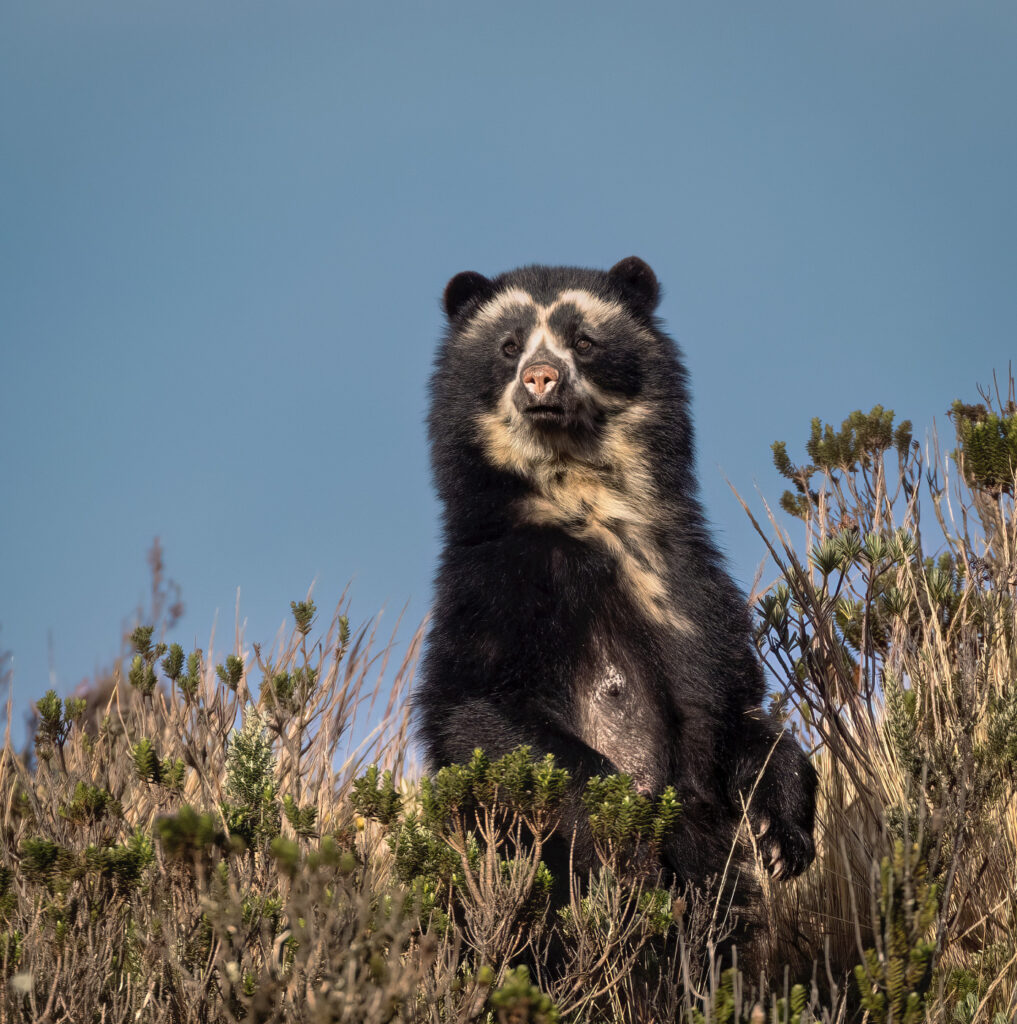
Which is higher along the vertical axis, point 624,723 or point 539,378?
point 539,378

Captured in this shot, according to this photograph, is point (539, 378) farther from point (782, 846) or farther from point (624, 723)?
point (782, 846)

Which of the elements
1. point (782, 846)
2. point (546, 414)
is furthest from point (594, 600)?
point (782, 846)

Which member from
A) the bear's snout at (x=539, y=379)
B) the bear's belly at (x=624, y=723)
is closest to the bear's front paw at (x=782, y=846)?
the bear's belly at (x=624, y=723)

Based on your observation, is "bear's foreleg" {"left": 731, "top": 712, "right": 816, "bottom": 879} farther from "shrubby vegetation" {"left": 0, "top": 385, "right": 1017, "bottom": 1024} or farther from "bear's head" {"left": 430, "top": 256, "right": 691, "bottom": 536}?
"bear's head" {"left": 430, "top": 256, "right": 691, "bottom": 536}

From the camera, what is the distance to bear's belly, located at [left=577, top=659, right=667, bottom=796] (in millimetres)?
3949

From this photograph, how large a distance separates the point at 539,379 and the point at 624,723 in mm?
1436

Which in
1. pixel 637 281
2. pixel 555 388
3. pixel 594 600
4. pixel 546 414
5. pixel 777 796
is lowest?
pixel 777 796

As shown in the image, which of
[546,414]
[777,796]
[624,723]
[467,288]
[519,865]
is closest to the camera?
[519,865]

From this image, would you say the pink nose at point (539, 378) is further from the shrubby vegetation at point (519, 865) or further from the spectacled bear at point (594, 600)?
the shrubby vegetation at point (519, 865)

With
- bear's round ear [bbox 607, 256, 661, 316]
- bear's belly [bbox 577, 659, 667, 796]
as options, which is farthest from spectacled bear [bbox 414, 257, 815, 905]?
bear's round ear [bbox 607, 256, 661, 316]

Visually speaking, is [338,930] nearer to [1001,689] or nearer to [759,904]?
[759,904]

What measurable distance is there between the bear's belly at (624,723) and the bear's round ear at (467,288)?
212 cm

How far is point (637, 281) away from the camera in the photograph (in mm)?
5391

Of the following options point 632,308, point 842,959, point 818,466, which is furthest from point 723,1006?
point 818,466
